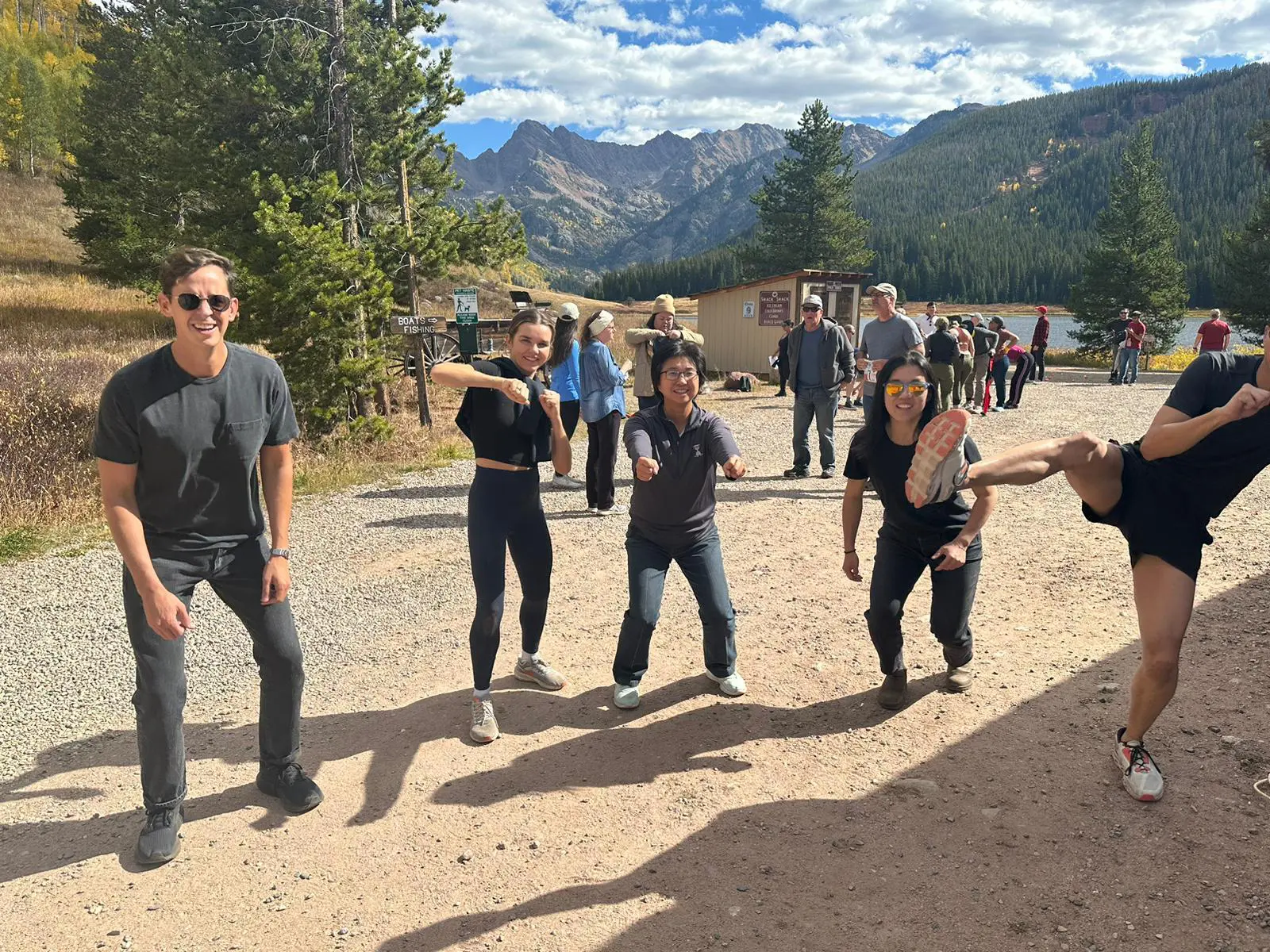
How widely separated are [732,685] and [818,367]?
5528 millimetres

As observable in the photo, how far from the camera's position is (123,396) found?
9.07 ft

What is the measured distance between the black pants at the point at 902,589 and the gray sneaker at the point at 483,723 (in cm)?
194

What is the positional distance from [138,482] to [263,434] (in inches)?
17.8

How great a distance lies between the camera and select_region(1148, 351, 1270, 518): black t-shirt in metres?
2.85

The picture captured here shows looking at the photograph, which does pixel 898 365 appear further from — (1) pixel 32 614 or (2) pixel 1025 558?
(1) pixel 32 614

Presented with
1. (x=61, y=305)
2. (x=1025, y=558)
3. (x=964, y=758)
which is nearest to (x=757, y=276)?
(x=61, y=305)

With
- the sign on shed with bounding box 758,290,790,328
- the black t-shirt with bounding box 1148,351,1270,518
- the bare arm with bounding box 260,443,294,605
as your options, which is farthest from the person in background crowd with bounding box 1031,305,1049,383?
the bare arm with bounding box 260,443,294,605

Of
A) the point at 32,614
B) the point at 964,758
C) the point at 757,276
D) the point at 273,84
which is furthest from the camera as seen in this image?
the point at 757,276

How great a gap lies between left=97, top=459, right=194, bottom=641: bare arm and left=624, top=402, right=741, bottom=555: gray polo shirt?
2.00 m

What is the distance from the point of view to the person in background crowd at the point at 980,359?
1501 centimetres

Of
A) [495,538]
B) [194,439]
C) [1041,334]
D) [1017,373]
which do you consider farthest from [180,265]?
[1041,334]

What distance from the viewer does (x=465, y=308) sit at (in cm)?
1259

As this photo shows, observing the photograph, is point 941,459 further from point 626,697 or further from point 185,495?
point 185,495

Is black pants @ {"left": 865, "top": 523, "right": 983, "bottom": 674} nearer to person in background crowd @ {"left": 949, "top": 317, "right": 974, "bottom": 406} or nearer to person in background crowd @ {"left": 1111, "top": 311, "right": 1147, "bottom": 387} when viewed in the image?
person in background crowd @ {"left": 949, "top": 317, "right": 974, "bottom": 406}
